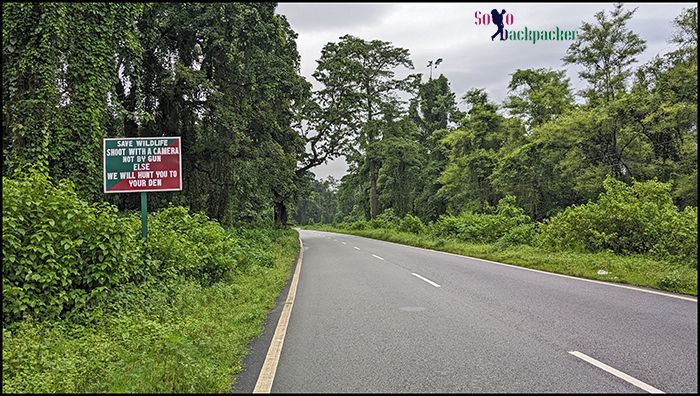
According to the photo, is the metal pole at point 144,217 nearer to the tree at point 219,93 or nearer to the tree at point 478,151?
the tree at point 219,93

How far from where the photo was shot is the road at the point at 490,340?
4.55 m

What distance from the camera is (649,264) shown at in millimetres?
11273

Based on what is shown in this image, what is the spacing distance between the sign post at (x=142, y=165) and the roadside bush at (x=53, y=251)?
117cm

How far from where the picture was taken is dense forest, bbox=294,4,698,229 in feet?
77.4

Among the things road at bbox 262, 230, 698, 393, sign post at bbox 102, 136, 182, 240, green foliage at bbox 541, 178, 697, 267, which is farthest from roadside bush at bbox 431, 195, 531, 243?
sign post at bbox 102, 136, 182, 240

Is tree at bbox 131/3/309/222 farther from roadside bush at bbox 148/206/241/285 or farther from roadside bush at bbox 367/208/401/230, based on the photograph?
roadside bush at bbox 367/208/401/230

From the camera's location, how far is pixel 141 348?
5.80 m

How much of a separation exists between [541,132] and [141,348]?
1128 inches

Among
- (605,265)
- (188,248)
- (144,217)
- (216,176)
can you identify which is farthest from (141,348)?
(216,176)

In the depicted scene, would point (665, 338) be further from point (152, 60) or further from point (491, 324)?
point (152, 60)

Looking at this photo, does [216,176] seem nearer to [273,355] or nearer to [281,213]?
[273,355]

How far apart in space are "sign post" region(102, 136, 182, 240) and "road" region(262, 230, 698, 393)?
12.0 ft

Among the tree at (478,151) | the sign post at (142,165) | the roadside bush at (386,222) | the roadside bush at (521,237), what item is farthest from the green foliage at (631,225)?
the roadside bush at (386,222)

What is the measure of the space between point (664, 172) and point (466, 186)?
1806cm
